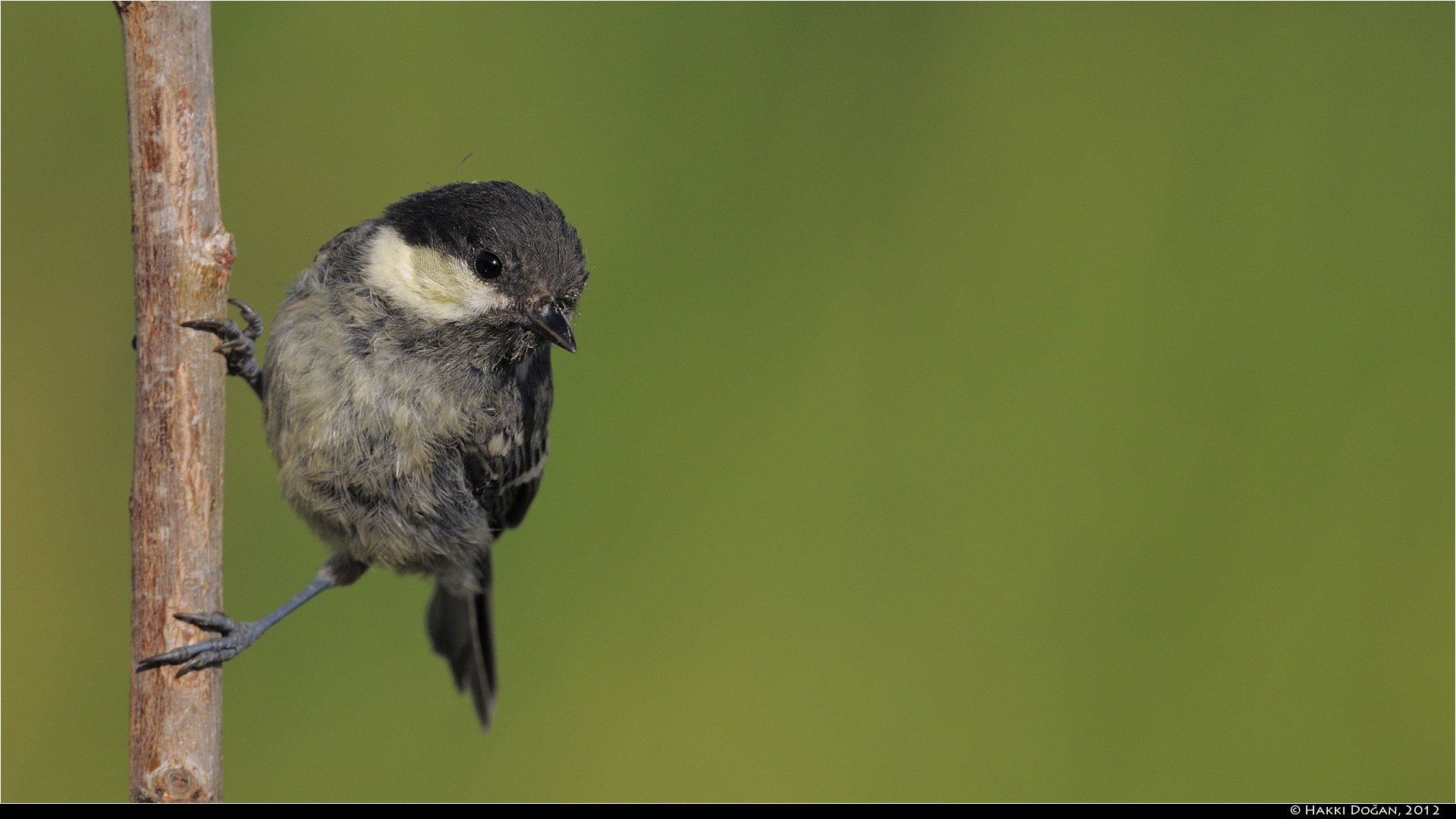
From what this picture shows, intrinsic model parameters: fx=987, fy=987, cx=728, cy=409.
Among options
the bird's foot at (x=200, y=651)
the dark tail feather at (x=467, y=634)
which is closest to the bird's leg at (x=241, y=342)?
the bird's foot at (x=200, y=651)

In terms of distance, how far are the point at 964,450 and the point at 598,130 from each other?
1.91 m

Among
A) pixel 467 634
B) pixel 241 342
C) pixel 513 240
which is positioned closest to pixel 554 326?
pixel 513 240

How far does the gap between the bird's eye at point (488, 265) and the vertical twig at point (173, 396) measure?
56cm

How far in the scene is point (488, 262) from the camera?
8.11ft

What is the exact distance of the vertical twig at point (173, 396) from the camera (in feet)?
6.97

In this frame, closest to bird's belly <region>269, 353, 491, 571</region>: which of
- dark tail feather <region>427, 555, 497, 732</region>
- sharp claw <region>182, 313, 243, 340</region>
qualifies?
sharp claw <region>182, 313, 243, 340</region>

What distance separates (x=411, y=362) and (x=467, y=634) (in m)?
1.60

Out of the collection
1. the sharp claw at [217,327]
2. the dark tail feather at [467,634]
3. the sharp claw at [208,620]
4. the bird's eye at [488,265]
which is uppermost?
the bird's eye at [488,265]

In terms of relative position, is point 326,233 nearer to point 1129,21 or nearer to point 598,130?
point 598,130

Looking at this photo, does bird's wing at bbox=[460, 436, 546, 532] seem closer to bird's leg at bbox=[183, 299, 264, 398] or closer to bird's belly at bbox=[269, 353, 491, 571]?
bird's belly at bbox=[269, 353, 491, 571]

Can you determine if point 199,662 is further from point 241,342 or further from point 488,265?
point 488,265

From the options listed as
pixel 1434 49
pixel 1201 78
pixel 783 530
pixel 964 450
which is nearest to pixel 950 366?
pixel 964 450

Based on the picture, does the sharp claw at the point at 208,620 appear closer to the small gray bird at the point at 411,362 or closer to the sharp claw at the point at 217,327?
the small gray bird at the point at 411,362

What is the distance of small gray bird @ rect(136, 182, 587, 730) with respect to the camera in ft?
8.08
